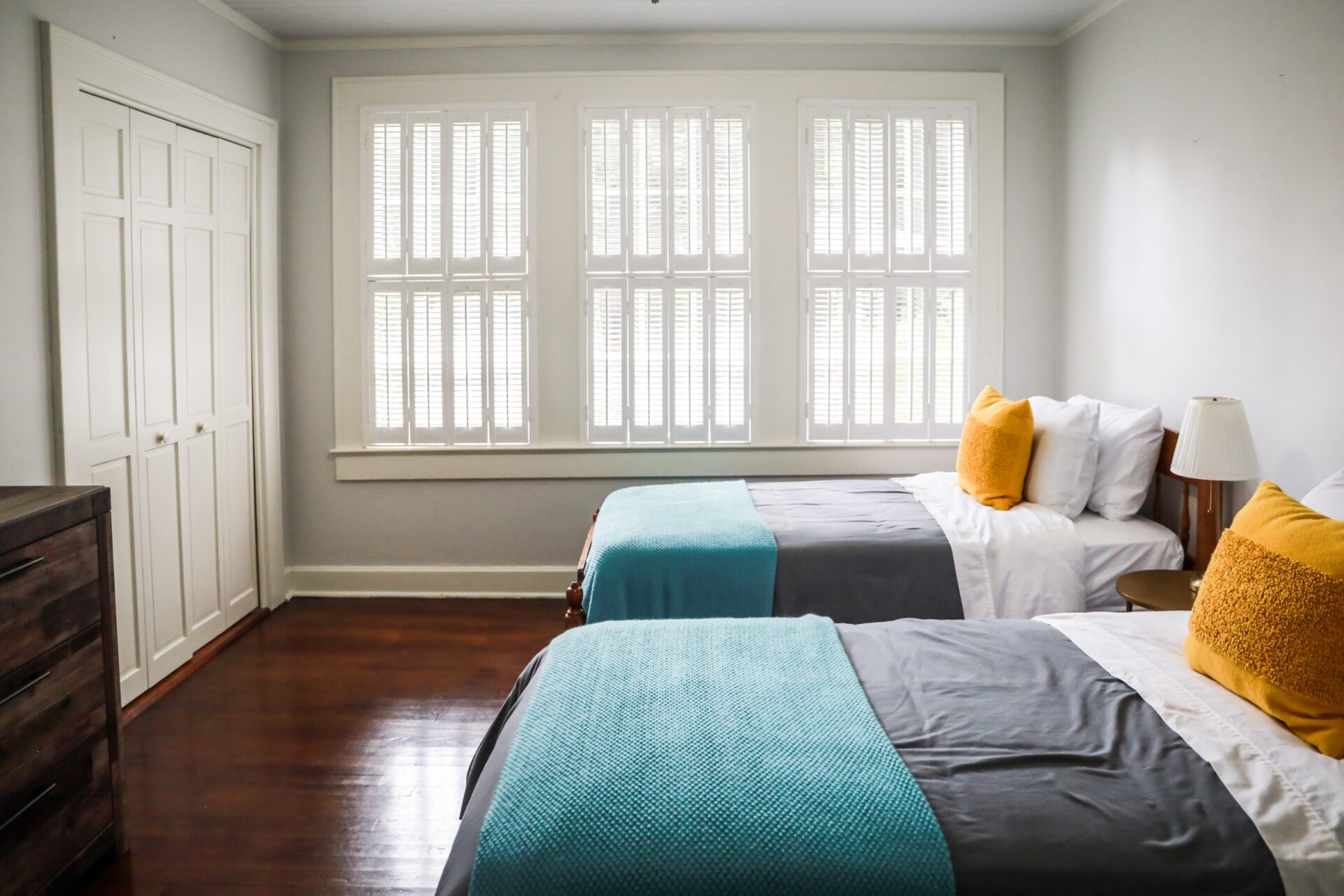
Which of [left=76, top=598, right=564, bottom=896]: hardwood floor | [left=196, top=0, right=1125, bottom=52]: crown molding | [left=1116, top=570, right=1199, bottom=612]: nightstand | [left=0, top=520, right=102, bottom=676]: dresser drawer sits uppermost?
[left=196, top=0, right=1125, bottom=52]: crown molding

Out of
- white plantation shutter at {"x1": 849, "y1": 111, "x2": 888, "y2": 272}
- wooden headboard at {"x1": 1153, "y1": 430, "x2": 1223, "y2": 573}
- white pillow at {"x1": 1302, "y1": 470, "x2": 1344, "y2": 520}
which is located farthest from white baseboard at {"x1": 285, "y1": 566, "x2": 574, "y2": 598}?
white pillow at {"x1": 1302, "y1": 470, "x2": 1344, "y2": 520}

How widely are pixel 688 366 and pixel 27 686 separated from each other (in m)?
2.95

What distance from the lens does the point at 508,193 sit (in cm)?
434

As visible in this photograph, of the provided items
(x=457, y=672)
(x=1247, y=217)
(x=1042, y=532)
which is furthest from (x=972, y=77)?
(x=457, y=672)

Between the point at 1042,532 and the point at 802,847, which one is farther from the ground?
the point at 1042,532

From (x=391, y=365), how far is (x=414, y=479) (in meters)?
0.56

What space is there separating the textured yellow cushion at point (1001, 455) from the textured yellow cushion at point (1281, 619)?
56.2 inches

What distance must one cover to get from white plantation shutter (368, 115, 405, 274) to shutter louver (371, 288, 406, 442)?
6.4 inches

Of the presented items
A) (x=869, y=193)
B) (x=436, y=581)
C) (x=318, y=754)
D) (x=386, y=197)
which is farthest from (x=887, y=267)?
(x=318, y=754)

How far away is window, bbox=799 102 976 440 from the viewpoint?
433 cm

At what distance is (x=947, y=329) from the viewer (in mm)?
4430

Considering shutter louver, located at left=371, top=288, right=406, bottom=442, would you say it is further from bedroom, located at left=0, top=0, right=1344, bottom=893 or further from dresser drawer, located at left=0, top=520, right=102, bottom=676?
dresser drawer, located at left=0, top=520, right=102, bottom=676

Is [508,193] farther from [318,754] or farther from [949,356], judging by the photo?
[318,754]

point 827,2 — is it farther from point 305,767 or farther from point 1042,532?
point 305,767
